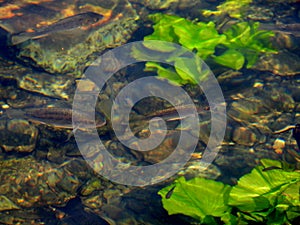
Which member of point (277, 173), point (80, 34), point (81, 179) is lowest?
point (81, 179)

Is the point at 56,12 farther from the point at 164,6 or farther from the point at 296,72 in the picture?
the point at 296,72

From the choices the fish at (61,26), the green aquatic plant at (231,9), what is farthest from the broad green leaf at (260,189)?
the fish at (61,26)

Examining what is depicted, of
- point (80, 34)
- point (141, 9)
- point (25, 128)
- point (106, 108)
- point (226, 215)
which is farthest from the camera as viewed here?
point (141, 9)

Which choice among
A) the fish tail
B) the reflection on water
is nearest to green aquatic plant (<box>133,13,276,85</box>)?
the reflection on water

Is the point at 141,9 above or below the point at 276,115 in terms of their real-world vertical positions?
above

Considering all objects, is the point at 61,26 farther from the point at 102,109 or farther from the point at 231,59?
the point at 231,59

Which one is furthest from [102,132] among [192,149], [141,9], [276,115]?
[141,9]

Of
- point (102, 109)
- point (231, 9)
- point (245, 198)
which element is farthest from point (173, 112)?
point (231, 9)
